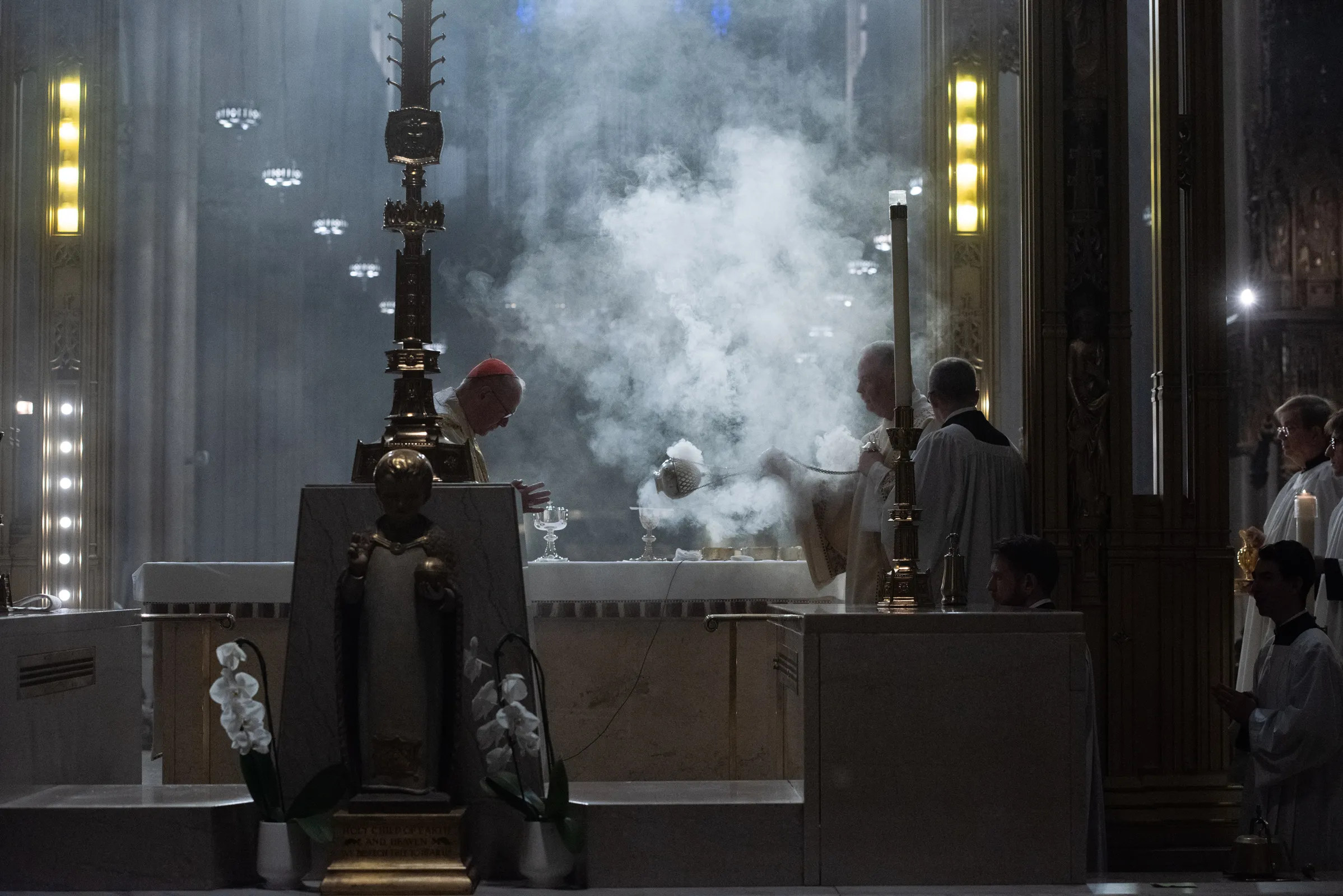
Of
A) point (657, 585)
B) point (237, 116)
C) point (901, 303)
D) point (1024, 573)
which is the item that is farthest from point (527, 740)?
point (237, 116)

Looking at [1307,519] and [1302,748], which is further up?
[1307,519]

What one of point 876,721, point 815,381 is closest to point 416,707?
point 876,721

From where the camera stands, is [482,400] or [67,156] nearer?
[482,400]

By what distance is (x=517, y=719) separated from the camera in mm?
2396

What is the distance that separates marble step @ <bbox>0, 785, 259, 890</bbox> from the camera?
2426 mm

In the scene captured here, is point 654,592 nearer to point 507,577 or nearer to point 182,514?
point 507,577

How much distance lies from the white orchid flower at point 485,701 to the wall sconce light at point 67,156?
627cm

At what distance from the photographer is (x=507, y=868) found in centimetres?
252

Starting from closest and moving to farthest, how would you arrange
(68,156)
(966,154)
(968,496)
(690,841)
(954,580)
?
(690,841) < (954,580) < (968,496) < (966,154) < (68,156)

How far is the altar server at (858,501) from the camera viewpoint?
429cm

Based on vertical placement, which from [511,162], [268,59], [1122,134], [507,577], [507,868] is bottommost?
[507,868]

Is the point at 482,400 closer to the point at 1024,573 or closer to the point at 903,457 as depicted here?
the point at 1024,573

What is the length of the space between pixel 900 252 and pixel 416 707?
1.24 metres

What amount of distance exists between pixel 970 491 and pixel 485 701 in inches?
77.8
